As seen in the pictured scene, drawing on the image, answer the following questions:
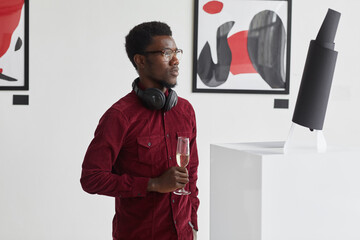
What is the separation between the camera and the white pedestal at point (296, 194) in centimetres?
123

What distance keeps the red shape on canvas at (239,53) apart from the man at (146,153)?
1522 mm

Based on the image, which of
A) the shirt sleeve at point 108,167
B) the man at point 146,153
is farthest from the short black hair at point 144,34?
the shirt sleeve at point 108,167

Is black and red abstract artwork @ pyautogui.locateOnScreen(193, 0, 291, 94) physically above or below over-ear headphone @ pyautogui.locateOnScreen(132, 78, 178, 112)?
above

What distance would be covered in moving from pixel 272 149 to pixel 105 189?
60 centimetres

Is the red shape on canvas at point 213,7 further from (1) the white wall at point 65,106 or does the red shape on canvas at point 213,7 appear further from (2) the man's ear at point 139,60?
(2) the man's ear at point 139,60

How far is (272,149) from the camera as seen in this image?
1.38m

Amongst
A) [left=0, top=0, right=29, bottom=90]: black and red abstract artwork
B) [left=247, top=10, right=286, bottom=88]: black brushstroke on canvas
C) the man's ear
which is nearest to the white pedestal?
the man's ear

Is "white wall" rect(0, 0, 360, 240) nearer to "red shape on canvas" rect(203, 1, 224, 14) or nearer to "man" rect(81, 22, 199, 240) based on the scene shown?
"red shape on canvas" rect(203, 1, 224, 14)

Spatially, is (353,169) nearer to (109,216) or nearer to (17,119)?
(109,216)

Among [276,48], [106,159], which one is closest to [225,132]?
[276,48]

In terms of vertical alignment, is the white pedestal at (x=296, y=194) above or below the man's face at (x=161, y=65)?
below

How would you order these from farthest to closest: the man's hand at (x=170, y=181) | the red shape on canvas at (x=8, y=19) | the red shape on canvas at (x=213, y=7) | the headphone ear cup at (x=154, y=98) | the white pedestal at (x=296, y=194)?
1. the red shape on canvas at (x=213, y=7)
2. the red shape on canvas at (x=8, y=19)
3. the headphone ear cup at (x=154, y=98)
4. the man's hand at (x=170, y=181)
5. the white pedestal at (x=296, y=194)

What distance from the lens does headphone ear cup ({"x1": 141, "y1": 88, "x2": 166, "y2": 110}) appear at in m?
1.61

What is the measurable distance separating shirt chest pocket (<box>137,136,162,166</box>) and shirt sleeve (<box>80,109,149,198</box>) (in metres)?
0.08
